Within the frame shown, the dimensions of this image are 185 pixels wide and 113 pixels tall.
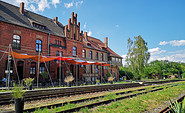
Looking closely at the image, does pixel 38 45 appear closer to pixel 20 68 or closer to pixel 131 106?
pixel 20 68

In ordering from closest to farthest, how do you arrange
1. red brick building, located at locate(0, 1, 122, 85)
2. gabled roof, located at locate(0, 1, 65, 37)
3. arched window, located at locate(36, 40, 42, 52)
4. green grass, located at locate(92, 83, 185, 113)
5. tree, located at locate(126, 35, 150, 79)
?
green grass, located at locate(92, 83, 185, 113)
red brick building, located at locate(0, 1, 122, 85)
gabled roof, located at locate(0, 1, 65, 37)
arched window, located at locate(36, 40, 42, 52)
tree, located at locate(126, 35, 150, 79)

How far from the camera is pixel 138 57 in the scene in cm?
3819

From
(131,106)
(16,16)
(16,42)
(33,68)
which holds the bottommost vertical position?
(131,106)

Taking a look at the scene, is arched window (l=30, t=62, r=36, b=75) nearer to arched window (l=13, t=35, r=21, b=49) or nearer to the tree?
arched window (l=13, t=35, r=21, b=49)

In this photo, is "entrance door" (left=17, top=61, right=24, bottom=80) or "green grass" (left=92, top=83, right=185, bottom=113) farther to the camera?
"entrance door" (left=17, top=61, right=24, bottom=80)

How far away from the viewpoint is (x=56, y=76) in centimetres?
2302

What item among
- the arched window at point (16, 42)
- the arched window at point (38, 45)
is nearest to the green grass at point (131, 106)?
the arched window at point (16, 42)

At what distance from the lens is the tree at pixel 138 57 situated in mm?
37625

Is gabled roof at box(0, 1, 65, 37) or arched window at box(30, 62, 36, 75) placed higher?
gabled roof at box(0, 1, 65, 37)

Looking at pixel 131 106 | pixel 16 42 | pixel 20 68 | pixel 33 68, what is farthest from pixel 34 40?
pixel 131 106

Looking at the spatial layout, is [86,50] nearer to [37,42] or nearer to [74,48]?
[74,48]

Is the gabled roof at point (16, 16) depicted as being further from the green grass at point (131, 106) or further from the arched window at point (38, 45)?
the green grass at point (131, 106)

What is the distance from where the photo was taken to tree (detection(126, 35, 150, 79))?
37625mm

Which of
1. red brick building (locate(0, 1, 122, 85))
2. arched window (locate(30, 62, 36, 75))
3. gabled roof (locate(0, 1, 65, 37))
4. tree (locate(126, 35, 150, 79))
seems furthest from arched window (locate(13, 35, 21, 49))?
tree (locate(126, 35, 150, 79))
